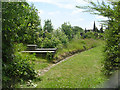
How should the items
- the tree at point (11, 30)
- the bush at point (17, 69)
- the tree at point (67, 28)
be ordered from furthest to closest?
1. the tree at point (67, 28)
2. the bush at point (17, 69)
3. the tree at point (11, 30)

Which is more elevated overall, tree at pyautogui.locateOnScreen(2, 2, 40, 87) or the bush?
tree at pyautogui.locateOnScreen(2, 2, 40, 87)

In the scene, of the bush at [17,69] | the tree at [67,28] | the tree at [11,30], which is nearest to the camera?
the tree at [11,30]

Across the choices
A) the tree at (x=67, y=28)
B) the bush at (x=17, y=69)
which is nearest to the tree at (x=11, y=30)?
the bush at (x=17, y=69)

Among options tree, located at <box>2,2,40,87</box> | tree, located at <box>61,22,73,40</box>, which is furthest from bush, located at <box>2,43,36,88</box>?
tree, located at <box>61,22,73,40</box>

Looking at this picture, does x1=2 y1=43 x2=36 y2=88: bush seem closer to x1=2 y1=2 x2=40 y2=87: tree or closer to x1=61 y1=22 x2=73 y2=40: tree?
x1=2 y1=2 x2=40 y2=87: tree

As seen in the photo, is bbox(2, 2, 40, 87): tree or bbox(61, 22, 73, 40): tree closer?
bbox(2, 2, 40, 87): tree

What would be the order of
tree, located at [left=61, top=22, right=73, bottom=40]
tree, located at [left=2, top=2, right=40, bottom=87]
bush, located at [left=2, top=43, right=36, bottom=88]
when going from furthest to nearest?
tree, located at [left=61, top=22, right=73, bottom=40], bush, located at [left=2, top=43, right=36, bottom=88], tree, located at [left=2, top=2, right=40, bottom=87]

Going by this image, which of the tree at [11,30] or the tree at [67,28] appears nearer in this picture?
the tree at [11,30]

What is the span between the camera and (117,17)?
6.15ft

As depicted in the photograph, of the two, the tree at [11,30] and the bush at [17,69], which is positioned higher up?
the tree at [11,30]

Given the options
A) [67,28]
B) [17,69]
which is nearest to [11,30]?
[17,69]

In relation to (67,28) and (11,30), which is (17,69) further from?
(67,28)

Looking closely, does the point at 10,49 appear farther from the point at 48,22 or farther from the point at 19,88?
the point at 48,22

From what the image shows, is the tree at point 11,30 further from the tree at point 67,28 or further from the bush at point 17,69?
the tree at point 67,28
